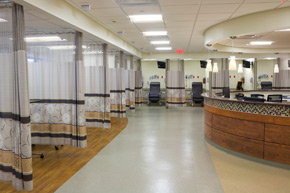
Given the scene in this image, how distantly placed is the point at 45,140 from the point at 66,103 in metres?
0.96

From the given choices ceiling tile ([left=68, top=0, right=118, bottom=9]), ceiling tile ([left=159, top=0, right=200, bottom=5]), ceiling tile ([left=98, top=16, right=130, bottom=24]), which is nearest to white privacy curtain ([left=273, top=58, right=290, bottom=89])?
ceiling tile ([left=98, top=16, right=130, bottom=24])

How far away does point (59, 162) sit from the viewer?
16.8 ft

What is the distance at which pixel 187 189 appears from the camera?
387cm

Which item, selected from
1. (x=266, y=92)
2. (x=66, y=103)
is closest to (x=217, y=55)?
(x=266, y=92)

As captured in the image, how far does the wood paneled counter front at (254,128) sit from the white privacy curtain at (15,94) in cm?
Result: 403

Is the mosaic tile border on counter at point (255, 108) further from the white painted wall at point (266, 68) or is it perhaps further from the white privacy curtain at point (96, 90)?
the white painted wall at point (266, 68)

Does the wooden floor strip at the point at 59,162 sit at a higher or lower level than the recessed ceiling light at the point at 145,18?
lower

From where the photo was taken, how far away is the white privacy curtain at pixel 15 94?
3.80 meters

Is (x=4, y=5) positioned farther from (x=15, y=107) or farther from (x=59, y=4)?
(x=15, y=107)

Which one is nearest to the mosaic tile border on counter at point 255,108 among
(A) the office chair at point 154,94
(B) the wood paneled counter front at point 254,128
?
(B) the wood paneled counter front at point 254,128

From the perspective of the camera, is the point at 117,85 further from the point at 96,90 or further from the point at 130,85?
the point at 96,90

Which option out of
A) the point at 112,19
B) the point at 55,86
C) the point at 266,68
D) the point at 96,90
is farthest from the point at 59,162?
the point at 266,68

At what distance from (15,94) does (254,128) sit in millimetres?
4371

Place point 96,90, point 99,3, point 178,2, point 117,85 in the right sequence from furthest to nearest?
1. point 117,85
2. point 96,90
3. point 99,3
4. point 178,2
